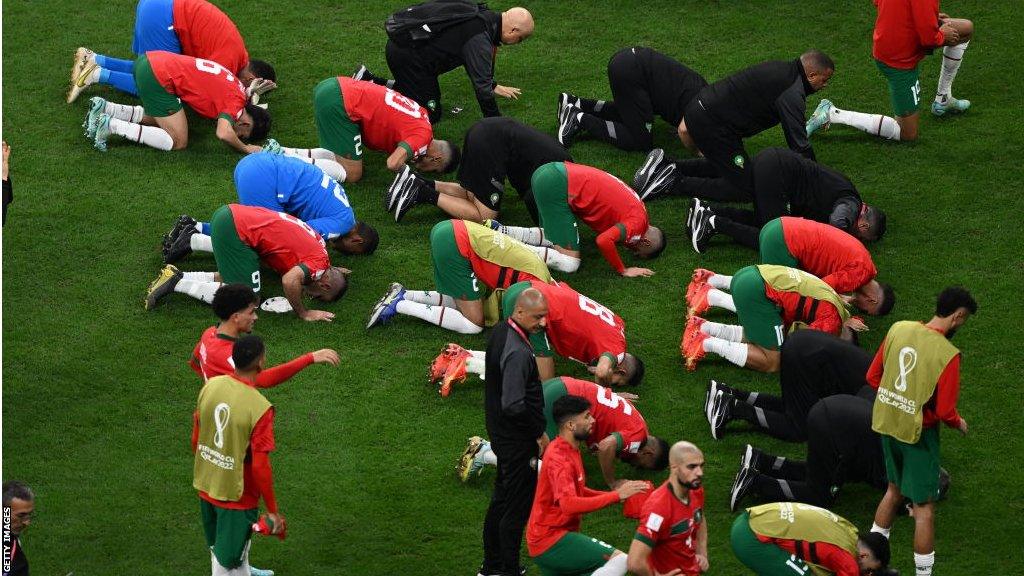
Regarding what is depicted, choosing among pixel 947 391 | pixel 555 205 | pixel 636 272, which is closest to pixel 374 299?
pixel 555 205

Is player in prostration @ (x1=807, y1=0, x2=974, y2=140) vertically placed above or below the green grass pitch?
above

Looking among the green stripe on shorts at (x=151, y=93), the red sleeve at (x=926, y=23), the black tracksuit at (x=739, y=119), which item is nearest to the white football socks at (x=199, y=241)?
the green stripe on shorts at (x=151, y=93)

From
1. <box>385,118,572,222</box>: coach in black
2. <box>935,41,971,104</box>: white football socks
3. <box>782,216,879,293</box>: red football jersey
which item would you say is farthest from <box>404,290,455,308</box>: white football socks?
<box>935,41,971,104</box>: white football socks

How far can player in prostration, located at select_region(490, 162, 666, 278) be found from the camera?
1114cm

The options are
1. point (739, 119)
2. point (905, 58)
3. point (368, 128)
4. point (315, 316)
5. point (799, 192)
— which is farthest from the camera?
point (905, 58)

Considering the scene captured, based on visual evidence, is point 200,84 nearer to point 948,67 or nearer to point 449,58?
point 449,58

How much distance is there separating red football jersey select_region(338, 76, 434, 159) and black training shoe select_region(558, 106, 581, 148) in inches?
50.8

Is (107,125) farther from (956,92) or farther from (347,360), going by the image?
(956,92)

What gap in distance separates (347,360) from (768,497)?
3.25 m

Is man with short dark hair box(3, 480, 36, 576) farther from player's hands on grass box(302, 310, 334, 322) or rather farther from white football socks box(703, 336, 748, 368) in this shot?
white football socks box(703, 336, 748, 368)

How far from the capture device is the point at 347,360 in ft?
34.3

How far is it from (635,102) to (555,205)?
1.98 m

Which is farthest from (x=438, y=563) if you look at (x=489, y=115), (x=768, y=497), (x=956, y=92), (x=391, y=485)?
(x=956, y=92)

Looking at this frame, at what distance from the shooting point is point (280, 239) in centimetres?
1059
